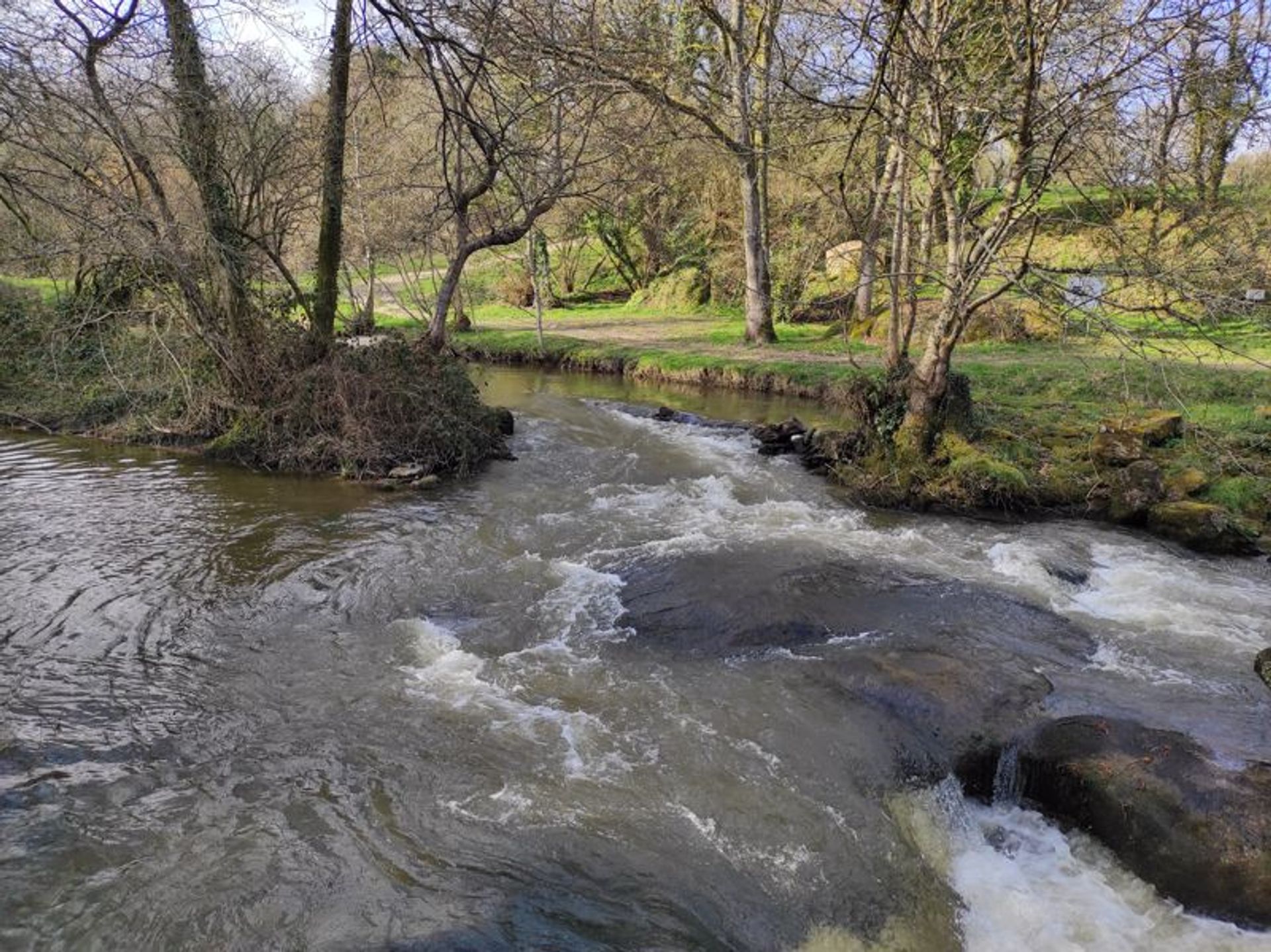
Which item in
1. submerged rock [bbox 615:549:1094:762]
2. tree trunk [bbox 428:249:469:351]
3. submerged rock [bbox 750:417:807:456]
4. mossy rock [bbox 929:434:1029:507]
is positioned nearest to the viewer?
submerged rock [bbox 615:549:1094:762]

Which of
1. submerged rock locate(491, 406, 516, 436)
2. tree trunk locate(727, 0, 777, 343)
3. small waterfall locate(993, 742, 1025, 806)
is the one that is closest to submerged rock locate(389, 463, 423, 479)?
submerged rock locate(491, 406, 516, 436)

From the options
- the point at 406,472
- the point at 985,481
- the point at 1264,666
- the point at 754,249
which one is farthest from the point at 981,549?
the point at 754,249

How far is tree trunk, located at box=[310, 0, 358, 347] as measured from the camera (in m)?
12.8

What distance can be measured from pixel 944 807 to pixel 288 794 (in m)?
4.08

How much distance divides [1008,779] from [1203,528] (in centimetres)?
597

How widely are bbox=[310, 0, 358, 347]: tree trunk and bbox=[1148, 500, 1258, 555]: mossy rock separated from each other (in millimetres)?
12106

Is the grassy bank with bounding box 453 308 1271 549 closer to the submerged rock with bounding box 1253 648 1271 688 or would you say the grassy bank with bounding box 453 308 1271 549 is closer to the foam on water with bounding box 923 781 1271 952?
the submerged rock with bounding box 1253 648 1271 688

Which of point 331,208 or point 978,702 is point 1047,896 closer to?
point 978,702

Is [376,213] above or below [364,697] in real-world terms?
above

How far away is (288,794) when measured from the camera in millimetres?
5090

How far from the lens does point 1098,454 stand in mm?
11484

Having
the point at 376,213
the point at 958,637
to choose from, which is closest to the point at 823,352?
the point at 376,213

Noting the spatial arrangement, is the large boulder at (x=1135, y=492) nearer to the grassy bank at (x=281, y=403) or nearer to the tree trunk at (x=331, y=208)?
the grassy bank at (x=281, y=403)

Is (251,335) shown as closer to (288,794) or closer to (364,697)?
(364,697)
